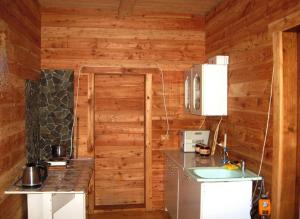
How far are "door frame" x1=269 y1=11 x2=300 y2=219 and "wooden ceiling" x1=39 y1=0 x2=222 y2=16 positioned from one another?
1.43 meters

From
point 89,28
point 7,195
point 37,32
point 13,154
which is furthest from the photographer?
point 89,28

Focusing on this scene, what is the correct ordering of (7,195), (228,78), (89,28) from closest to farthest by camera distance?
1. (7,195)
2. (228,78)
3. (89,28)

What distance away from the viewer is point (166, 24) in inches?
163

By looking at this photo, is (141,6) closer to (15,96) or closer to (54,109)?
(54,109)

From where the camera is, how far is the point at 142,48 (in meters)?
4.11

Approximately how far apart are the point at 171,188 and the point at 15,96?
1.87m

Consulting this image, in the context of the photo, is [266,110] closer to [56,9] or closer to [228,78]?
[228,78]

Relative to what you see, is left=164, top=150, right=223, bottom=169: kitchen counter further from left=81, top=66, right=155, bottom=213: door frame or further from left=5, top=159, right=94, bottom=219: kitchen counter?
left=5, top=159, right=94, bottom=219: kitchen counter

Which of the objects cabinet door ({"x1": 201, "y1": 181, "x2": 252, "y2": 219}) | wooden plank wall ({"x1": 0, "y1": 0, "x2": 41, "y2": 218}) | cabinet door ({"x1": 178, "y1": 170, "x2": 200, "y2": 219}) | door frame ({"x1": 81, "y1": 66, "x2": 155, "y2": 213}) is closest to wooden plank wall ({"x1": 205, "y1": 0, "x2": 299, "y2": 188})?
cabinet door ({"x1": 201, "y1": 181, "x2": 252, "y2": 219})

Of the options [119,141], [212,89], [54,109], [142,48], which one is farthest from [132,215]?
[142,48]

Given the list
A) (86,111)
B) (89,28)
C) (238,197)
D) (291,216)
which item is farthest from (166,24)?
(291,216)

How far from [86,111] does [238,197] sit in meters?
2.14

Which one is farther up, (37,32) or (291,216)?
(37,32)

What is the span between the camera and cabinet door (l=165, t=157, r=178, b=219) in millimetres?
3418
